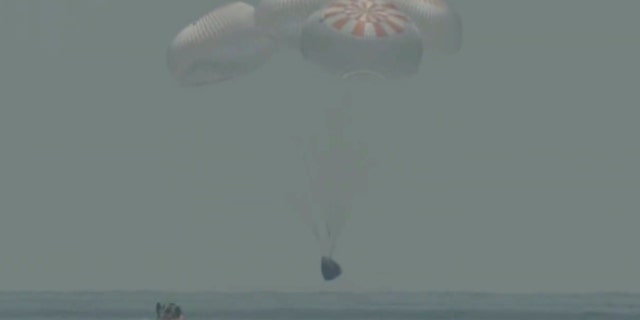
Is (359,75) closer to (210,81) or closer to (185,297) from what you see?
(210,81)

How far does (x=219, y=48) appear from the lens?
66625mm

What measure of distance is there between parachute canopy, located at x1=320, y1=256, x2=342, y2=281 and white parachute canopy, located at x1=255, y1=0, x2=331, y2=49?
316 inches

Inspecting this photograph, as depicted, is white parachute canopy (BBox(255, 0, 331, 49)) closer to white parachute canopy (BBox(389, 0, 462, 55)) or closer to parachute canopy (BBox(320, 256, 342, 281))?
white parachute canopy (BBox(389, 0, 462, 55))

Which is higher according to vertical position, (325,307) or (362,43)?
(325,307)

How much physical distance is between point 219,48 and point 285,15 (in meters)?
2.59

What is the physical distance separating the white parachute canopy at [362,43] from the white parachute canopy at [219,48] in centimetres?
264

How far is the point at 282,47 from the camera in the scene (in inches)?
2645

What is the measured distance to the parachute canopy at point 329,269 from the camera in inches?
2724

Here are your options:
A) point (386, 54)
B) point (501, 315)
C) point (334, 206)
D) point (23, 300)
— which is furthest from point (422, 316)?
point (386, 54)

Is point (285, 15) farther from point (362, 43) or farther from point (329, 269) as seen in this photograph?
point (329, 269)

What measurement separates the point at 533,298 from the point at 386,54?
335 ft

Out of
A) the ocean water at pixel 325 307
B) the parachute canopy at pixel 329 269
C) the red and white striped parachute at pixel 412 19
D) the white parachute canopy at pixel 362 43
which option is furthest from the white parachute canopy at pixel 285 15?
the ocean water at pixel 325 307

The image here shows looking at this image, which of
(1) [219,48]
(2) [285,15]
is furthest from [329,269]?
(2) [285,15]

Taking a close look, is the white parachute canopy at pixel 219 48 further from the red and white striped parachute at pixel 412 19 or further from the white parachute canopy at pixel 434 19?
the white parachute canopy at pixel 434 19
